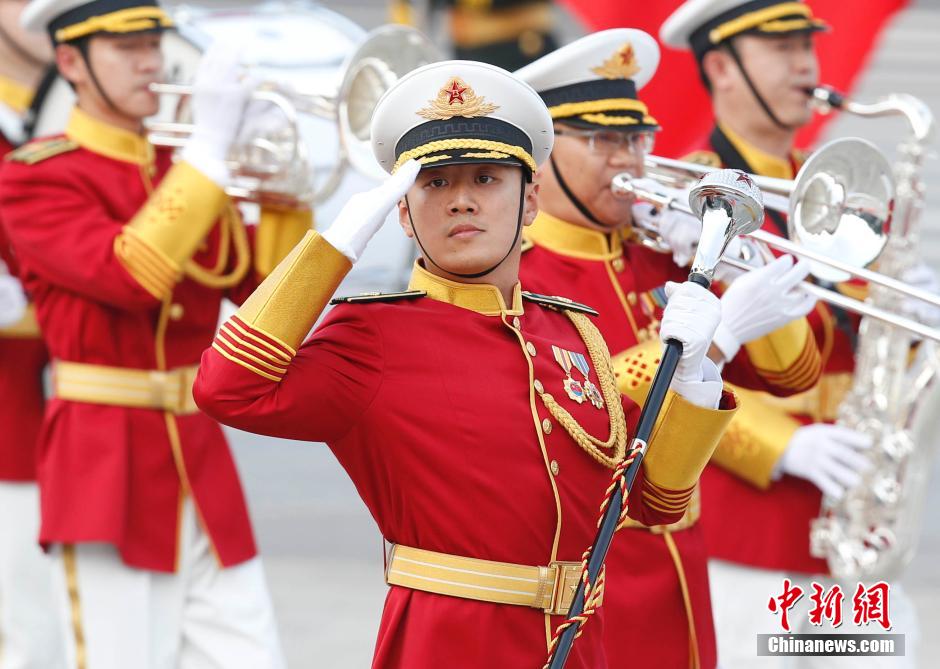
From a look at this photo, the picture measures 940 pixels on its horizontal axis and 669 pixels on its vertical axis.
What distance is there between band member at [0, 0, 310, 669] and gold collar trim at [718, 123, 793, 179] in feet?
4.15

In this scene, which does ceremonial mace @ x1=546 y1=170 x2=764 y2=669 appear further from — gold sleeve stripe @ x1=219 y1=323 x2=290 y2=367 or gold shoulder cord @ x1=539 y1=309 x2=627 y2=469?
gold sleeve stripe @ x1=219 y1=323 x2=290 y2=367

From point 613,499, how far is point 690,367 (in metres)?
0.30

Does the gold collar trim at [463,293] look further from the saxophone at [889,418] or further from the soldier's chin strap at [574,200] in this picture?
the saxophone at [889,418]

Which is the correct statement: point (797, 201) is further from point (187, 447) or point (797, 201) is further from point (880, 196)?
point (187, 447)

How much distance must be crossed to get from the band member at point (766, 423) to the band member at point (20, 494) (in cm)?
191

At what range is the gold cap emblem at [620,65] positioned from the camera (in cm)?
455

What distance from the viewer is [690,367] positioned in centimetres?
344

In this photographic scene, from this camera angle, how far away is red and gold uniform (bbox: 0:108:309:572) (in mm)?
4910

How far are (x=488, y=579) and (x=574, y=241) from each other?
1.35 meters

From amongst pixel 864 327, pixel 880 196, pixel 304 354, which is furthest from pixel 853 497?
pixel 304 354

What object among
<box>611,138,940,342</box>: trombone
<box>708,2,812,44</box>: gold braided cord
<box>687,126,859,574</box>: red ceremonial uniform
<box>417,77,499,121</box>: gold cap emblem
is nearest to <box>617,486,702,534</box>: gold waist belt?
<box>611,138,940,342</box>: trombone

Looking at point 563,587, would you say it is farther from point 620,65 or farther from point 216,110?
point 216,110

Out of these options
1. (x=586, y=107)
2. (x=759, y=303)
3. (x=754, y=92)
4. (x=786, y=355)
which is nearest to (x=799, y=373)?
(x=786, y=355)

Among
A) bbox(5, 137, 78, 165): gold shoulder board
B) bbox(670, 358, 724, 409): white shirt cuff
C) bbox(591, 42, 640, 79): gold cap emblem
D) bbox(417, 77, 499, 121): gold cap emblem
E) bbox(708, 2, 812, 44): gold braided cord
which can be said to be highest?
bbox(708, 2, 812, 44): gold braided cord
